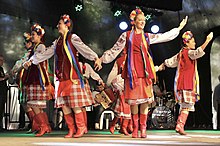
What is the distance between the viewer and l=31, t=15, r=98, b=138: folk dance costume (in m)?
5.10

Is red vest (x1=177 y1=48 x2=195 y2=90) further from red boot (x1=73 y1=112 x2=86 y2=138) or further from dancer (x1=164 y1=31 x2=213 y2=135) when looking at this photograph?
red boot (x1=73 y1=112 x2=86 y2=138)

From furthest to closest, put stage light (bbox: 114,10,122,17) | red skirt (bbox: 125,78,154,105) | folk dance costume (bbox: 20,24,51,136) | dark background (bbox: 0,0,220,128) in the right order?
stage light (bbox: 114,10,122,17) < dark background (bbox: 0,0,220,128) < folk dance costume (bbox: 20,24,51,136) < red skirt (bbox: 125,78,154,105)

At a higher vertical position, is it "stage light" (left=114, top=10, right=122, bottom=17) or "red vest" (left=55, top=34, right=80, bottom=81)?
"stage light" (left=114, top=10, right=122, bottom=17)

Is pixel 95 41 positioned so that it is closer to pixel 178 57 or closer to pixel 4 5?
pixel 4 5

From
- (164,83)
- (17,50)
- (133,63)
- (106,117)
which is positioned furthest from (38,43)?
(164,83)

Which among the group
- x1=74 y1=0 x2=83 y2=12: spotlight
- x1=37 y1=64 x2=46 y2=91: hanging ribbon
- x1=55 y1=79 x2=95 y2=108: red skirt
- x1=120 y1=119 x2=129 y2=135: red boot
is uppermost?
x1=74 y1=0 x2=83 y2=12: spotlight

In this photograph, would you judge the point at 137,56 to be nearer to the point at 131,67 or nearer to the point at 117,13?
the point at 131,67

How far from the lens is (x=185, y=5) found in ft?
35.6

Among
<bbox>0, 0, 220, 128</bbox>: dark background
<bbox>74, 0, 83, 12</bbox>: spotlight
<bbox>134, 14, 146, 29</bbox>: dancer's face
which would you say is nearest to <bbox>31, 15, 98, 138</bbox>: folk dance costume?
<bbox>134, 14, 146, 29</bbox>: dancer's face

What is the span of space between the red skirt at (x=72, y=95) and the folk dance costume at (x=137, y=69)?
0.45 metres

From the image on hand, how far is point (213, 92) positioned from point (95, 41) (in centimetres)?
306

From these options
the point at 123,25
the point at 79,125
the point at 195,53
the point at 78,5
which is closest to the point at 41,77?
the point at 79,125

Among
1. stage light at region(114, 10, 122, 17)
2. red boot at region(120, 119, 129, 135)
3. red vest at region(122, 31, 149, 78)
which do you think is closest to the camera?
red vest at region(122, 31, 149, 78)

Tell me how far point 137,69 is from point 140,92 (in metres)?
0.27
